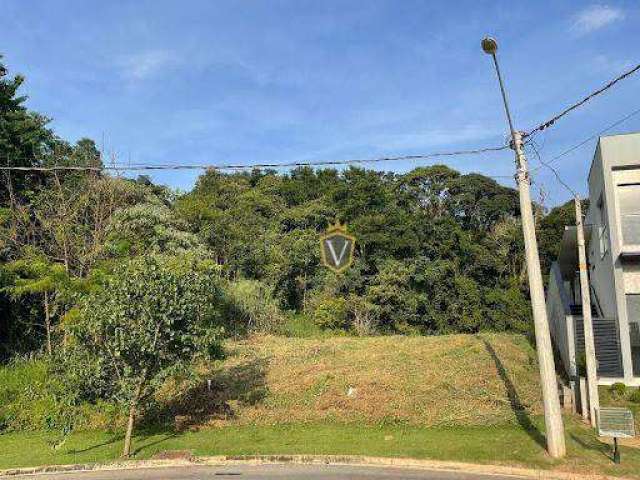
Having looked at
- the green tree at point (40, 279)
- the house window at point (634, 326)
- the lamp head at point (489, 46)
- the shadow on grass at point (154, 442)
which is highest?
the lamp head at point (489, 46)

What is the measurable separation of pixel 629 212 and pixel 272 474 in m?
13.3

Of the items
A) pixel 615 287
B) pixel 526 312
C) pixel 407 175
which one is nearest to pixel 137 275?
pixel 615 287

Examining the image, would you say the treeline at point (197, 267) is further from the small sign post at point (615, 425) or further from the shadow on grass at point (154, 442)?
the small sign post at point (615, 425)

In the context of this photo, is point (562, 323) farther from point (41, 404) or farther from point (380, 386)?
point (41, 404)

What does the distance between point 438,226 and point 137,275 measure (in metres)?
36.5

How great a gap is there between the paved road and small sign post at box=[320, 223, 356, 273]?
4.62m

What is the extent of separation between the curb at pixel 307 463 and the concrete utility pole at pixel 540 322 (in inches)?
37.9

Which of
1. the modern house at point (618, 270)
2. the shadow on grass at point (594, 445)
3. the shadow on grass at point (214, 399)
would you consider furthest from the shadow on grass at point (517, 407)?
the shadow on grass at point (214, 399)

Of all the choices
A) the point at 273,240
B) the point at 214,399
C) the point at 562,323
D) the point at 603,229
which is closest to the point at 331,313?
the point at 273,240

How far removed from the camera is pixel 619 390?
16312 millimetres

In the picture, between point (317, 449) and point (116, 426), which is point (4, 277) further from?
point (317, 449)

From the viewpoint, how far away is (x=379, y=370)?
66.5 ft

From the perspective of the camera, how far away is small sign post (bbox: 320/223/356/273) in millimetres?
14109

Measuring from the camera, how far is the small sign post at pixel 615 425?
10.8 m
